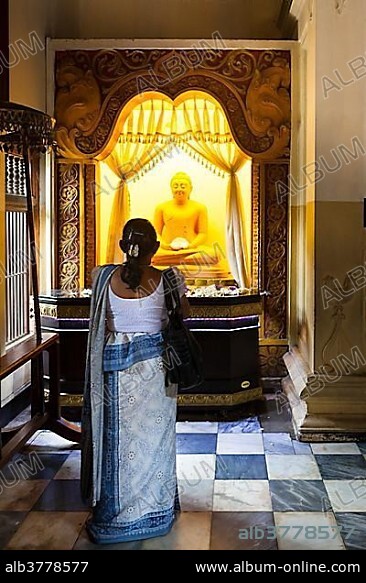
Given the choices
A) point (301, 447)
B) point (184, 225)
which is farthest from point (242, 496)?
point (184, 225)

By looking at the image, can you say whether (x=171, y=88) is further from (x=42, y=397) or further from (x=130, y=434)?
(x=130, y=434)

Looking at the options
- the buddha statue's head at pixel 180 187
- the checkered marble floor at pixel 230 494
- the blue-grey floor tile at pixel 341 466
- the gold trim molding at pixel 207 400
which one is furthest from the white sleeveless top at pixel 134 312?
the buddha statue's head at pixel 180 187

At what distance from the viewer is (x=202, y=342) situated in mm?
5375

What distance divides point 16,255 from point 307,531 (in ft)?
10.1

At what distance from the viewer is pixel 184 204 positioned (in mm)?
6492

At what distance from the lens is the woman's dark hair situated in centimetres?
329

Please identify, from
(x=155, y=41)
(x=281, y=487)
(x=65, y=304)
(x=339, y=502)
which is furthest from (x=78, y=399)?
(x=155, y=41)

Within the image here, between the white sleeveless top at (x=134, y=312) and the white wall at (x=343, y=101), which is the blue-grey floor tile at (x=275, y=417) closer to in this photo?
the white wall at (x=343, y=101)

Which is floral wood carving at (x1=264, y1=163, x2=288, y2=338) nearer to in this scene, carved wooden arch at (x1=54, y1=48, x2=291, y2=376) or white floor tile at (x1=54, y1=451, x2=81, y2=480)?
carved wooden arch at (x1=54, y1=48, x2=291, y2=376)

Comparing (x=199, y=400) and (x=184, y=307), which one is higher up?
(x=184, y=307)

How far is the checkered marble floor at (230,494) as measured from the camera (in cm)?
328

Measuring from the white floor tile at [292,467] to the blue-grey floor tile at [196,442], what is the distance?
0.42 m

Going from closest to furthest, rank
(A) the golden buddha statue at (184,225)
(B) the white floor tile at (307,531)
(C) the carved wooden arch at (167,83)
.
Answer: (B) the white floor tile at (307,531)
(C) the carved wooden arch at (167,83)
(A) the golden buddha statue at (184,225)
